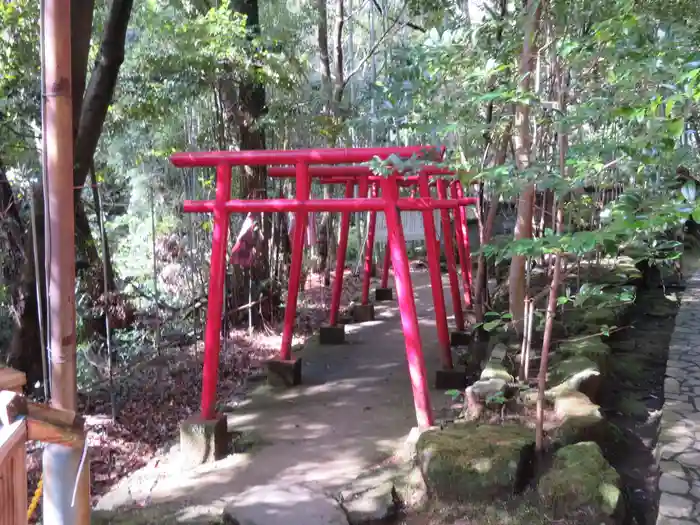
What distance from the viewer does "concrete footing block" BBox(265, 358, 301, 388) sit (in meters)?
5.98

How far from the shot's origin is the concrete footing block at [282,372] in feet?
19.6

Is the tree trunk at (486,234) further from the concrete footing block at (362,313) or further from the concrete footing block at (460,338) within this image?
the concrete footing block at (362,313)

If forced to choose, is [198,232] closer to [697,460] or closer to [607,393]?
[607,393]

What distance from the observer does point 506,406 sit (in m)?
4.25

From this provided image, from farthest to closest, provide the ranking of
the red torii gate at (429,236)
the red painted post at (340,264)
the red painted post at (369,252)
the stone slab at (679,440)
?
1. the red painted post at (369,252)
2. the red painted post at (340,264)
3. the red torii gate at (429,236)
4. the stone slab at (679,440)

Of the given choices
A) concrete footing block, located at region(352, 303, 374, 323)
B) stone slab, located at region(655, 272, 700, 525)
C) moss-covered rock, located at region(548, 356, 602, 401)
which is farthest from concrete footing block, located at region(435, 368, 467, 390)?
concrete footing block, located at region(352, 303, 374, 323)

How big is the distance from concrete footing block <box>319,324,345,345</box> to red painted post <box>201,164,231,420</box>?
3.11 meters

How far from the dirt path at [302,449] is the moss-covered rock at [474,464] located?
57cm

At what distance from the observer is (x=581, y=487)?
3021 millimetres

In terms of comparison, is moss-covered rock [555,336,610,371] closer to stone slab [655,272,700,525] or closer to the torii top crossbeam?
stone slab [655,272,700,525]

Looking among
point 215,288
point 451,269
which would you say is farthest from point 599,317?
point 215,288

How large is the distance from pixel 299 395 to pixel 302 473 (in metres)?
1.70

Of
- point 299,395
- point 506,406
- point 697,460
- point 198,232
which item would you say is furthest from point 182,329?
point 697,460

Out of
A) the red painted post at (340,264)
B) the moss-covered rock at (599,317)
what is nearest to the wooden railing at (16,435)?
the moss-covered rock at (599,317)
